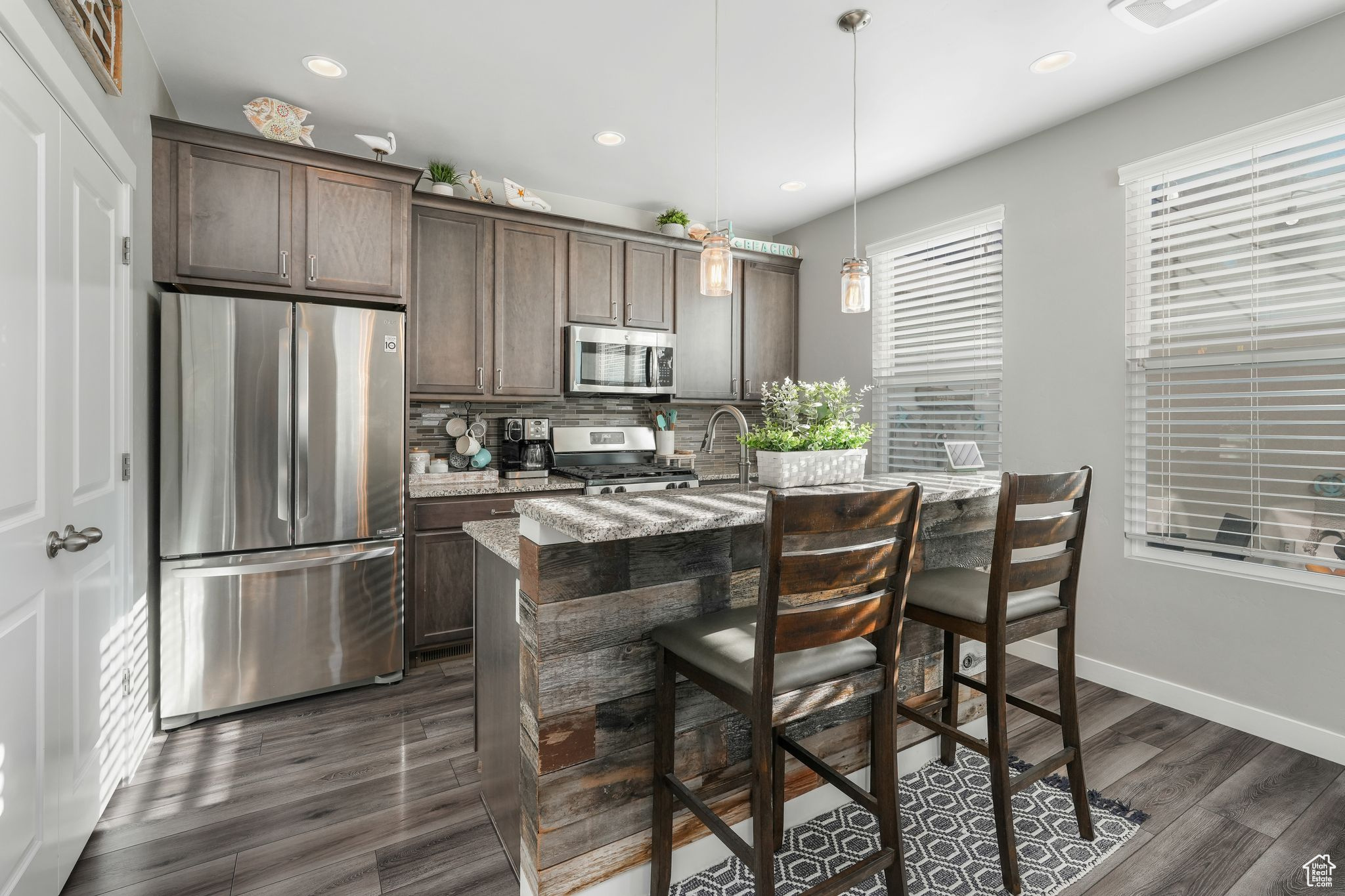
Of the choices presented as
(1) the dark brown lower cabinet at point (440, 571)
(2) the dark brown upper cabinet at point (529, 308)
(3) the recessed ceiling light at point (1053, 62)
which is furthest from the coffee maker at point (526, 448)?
(3) the recessed ceiling light at point (1053, 62)

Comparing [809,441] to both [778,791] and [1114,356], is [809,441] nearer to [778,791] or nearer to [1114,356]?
[778,791]

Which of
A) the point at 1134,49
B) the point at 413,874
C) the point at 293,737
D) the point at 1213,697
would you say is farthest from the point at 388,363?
the point at 1213,697

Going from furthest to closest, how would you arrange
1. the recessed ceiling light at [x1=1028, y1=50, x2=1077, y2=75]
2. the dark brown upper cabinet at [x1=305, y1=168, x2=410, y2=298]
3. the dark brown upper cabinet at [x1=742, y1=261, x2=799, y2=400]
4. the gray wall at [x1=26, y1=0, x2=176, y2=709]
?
1. the dark brown upper cabinet at [x1=742, y1=261, x2=799, y2=400]
2. the dark brown upper cabinet at [x1=305, y1=168, x2=410, y2=298]
3. the recessed ceiling light at [x1=1028, y1=50, x2=1077, y2=75]
4. the gray wall at [x1=26, y1=0, x2=176, y2=709]

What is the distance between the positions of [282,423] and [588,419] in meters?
1.89

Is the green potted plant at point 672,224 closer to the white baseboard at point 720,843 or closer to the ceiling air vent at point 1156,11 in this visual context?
the ceiling air vent at point 1156,11

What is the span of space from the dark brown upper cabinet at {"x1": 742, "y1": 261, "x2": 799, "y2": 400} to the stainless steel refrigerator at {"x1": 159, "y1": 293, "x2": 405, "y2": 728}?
2454 mm

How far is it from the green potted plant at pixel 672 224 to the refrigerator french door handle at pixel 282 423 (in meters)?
2.40

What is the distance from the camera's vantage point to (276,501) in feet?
8.96

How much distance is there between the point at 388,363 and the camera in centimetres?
297

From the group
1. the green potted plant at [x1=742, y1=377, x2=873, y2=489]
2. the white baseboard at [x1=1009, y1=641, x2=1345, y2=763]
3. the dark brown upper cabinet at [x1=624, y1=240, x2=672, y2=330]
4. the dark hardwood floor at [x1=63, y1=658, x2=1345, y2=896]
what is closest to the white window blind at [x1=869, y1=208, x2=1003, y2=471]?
the white baseboard at [x1=1009, y1=641, x2=1345, y2=763]

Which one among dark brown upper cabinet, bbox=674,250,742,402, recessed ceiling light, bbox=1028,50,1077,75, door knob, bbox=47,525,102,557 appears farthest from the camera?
dark brown upper cabinet, bbox=674,250,742,402

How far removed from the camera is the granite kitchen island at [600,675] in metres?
1.50

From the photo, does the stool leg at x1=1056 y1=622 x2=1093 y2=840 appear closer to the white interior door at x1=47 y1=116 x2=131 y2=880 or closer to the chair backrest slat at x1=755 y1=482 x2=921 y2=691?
the chair backrest slat at x1=755 y1=482 x2=921 y2=691

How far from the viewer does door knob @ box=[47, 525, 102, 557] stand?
1570 millimetres
